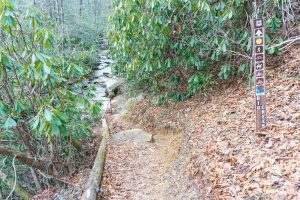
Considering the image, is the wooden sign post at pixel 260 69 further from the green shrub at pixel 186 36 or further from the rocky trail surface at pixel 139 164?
the rocky trail surface at pixel 139 164

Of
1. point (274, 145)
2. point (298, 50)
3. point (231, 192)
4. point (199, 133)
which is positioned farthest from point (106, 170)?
point (298, 50)

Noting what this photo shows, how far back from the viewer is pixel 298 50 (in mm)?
4777

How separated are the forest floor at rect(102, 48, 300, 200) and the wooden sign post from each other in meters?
0.23

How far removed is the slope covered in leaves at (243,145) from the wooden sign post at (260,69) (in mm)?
232

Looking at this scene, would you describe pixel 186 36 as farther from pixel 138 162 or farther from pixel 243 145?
pixel 243 145

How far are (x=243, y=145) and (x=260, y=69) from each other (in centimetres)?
102

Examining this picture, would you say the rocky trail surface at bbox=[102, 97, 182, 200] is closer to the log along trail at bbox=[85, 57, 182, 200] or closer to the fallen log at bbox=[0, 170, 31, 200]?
the log along trail at bbox=[85, 57, 182, 200]

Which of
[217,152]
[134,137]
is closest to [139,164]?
[134,137]

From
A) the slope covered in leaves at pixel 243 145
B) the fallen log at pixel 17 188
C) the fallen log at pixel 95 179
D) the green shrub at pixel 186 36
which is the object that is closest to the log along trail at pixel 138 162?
the fallen log at pixel 95 179

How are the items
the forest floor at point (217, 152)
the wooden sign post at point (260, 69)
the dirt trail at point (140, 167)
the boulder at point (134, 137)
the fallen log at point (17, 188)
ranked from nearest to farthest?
the forest floor at point (217, 152), the wooden sign post at point (260, 69), the dirt trail at point (140, 167), the fallen log at point (17, 188), the boulder at point (134, 137)

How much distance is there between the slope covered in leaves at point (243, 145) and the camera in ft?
8.24

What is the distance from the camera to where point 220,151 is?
3.38m

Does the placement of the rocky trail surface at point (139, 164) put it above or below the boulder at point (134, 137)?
below

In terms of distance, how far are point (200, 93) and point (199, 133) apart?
167cm
